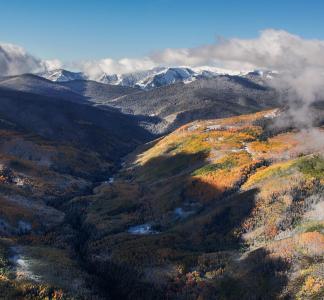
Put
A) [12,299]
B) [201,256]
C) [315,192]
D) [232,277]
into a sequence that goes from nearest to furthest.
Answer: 1. [12,299]
2. [232,277]
3. [201,256]
4. [315,192]

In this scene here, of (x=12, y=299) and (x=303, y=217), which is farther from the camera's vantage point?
(x=303, y=217)

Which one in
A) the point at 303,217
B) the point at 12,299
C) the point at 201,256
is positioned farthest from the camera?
the point at 303,217

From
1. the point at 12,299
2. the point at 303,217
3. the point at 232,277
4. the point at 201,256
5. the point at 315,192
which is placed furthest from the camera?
the point at 315,192

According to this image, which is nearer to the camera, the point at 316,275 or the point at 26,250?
the point at 316,275

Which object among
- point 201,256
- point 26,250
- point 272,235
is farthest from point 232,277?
point 26,250

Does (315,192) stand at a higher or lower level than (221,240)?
higher

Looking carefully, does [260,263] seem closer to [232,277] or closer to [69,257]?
[232,277]

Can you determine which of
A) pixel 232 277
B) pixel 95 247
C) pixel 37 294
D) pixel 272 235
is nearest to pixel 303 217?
pixel 272 235

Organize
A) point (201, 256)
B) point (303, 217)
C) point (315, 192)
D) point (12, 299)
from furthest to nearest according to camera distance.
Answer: point (315, 192), point (303, 217), point (201, 256), point (12, 299)

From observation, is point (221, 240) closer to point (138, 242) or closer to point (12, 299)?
point (138, 242)
